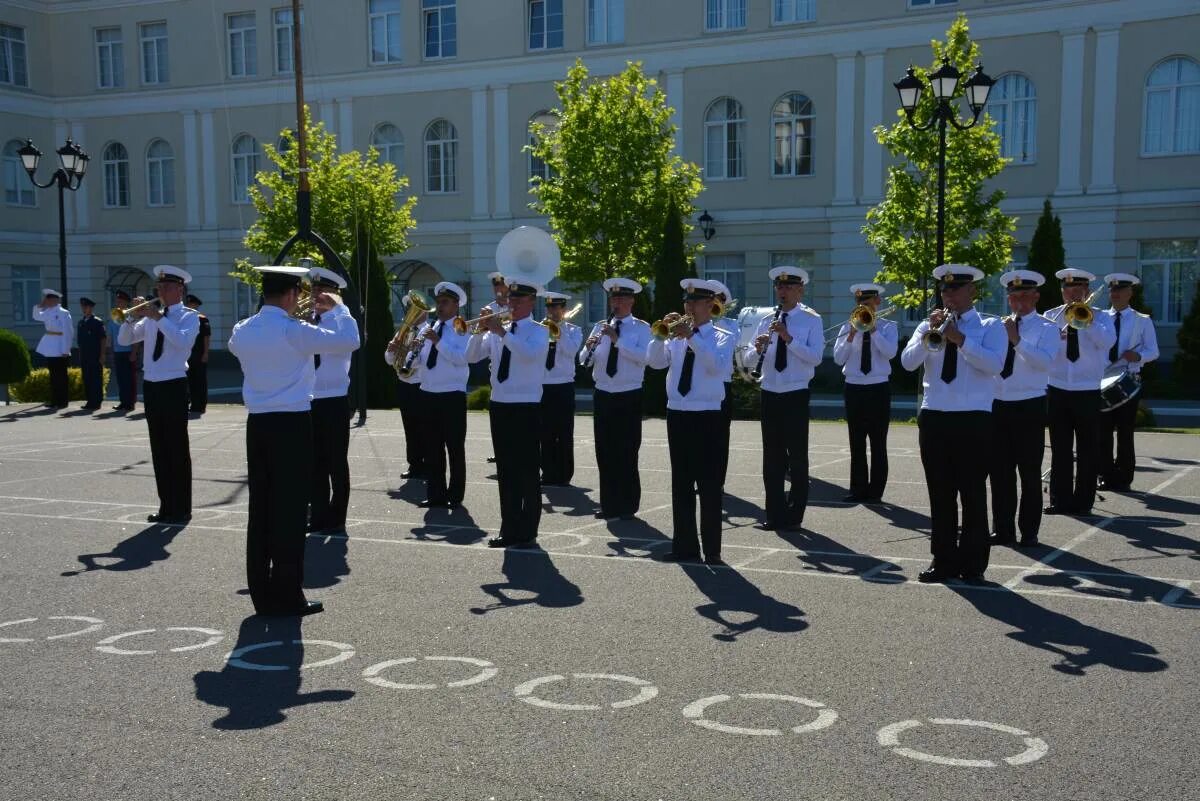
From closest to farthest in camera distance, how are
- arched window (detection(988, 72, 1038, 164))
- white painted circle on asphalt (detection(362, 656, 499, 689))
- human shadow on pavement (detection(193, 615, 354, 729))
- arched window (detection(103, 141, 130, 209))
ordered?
human shadow on pavement (detection(193, 615, 354, 729))
white painted circle on asphalt (detection(362, 656, 499, 689))
arched window (detection(988, 72, 1038, 164))
arched window (detection(103, 141, 130, 209))

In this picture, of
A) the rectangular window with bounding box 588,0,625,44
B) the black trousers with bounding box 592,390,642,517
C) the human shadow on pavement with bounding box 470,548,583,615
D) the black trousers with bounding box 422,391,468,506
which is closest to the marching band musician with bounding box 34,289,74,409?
the black trousers with bounding box 422,391,468,506

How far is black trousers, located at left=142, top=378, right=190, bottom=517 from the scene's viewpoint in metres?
11.6

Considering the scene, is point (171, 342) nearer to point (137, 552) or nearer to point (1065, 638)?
point (137, 552)

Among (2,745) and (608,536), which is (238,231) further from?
(2,745)

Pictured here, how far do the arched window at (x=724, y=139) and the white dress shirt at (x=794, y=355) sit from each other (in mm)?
26963

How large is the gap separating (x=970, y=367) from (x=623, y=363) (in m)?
4.39

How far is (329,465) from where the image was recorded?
446 inches

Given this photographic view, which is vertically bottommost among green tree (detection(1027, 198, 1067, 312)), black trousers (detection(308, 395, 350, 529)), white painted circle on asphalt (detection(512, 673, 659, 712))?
white painted circle on asphalt (detection(512, 673, 659, 712))

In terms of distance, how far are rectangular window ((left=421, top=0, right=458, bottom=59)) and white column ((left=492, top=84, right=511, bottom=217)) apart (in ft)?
8.14

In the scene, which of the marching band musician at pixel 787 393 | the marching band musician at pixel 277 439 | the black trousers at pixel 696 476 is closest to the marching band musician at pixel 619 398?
the marching band musician at pixel 787 393

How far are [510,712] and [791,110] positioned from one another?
33079 mm

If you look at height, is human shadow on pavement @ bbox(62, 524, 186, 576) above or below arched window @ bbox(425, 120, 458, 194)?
below

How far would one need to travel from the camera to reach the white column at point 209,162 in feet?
149

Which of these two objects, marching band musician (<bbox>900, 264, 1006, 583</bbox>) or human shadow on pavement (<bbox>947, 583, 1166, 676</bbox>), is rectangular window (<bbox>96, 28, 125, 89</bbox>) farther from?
human shadow on pavement (<bbox>947, 583, 1166, 676</bbox>)
